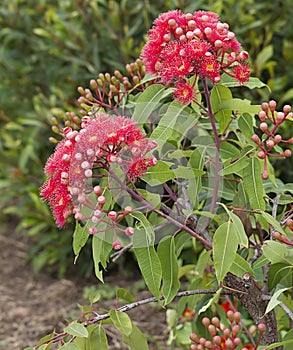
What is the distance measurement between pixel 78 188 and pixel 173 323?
1329mm

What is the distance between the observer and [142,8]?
152 inches

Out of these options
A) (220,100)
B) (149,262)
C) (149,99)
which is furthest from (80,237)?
(220,100)

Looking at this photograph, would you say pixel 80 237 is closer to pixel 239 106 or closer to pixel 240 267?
pixel 240 267

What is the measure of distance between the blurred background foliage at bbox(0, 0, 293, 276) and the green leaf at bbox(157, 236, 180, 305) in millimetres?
1683

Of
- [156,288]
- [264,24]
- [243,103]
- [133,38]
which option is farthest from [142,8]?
[156,288]

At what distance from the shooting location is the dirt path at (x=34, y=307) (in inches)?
134

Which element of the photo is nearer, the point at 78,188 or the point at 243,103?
the point at 78,188

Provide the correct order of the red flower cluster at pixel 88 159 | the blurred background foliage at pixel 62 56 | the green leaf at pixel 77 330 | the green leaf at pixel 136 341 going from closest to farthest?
the red flower cluster at pixel 88 159
the green leaf at pixel 77 330
the green leaf at pixel 136 341
the blurred background foliage at pixel 62 56

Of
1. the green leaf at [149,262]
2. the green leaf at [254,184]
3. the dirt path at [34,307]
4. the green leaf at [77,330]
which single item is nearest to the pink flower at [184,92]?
the green leaf at [254,184]

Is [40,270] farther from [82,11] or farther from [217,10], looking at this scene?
[217,10]

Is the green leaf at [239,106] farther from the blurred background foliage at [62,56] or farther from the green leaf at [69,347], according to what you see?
the blurred background foliage at [62,56]

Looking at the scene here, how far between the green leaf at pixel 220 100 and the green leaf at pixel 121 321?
24.6 inches

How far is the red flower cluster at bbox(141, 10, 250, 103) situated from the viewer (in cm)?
174

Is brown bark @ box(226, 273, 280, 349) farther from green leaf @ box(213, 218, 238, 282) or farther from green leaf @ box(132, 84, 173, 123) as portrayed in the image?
green leaf @ box(132, 84, 173, 123)
